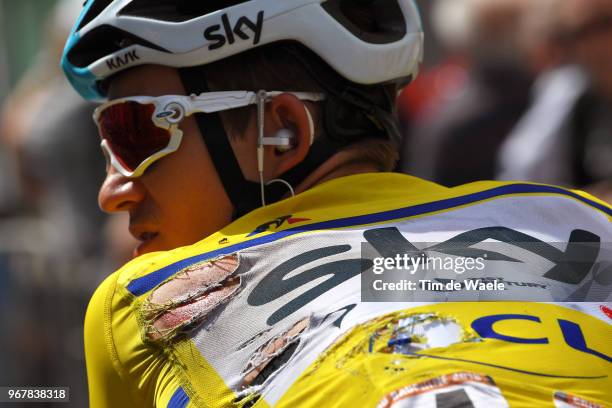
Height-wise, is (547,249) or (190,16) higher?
(190,16)

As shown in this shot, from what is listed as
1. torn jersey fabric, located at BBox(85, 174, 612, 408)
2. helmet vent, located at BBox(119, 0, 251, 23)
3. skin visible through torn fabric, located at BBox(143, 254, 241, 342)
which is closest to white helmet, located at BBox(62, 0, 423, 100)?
helmet vent, located at BBox(119, 0, 251, 23)

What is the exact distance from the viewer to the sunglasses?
2951 mm

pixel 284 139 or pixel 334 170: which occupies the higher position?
pixel 284 139

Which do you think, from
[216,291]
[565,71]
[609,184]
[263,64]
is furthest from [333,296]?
[565,71]

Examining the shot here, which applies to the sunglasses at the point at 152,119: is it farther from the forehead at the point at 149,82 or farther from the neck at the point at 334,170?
the neck at the point at 334,170

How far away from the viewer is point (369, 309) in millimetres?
2178

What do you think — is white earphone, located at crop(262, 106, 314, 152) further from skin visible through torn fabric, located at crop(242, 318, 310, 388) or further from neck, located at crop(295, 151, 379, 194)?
skin visible through torn fabric, located at crop(242, 318, 310, 388)

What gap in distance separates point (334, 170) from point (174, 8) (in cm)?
66

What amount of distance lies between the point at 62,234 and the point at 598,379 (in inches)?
216

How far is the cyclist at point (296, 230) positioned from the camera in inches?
81.5

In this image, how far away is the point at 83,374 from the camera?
22.0 feet

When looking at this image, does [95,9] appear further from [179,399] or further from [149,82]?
[179,399]

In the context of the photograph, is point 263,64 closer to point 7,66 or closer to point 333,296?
point 333,296

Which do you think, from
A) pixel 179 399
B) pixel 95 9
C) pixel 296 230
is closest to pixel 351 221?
pixel 296 230
